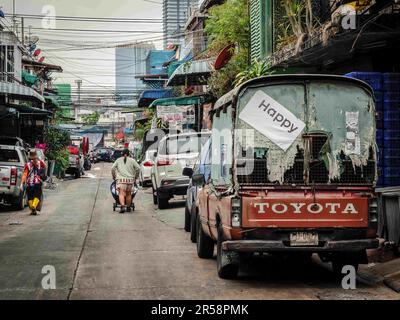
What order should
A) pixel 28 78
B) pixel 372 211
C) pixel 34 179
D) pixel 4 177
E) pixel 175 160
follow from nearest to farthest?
pixel 372 211 → pixel 34 179 → pixel 175 160 → pixel 4 177 → pixel 28 78

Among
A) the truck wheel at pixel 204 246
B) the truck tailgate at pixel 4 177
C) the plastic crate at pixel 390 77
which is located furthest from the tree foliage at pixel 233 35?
the truck wheel at pixel 204 246

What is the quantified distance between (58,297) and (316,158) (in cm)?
372

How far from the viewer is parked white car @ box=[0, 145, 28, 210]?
2164 centimetres

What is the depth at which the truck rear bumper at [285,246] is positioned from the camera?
8.84 metres

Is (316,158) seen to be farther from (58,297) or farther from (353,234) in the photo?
(58,297)

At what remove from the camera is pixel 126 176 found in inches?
820

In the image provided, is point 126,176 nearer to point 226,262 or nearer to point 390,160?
point 390,160

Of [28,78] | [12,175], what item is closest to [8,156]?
[12,175]

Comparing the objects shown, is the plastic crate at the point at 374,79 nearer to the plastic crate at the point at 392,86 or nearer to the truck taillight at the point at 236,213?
the plastic crate at the point at 392,86

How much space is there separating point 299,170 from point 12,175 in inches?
565

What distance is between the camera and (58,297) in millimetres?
8305

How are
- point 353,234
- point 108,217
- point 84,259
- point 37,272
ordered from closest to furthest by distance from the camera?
point 353,234
point 37,272
point 84,259
point 108,217
